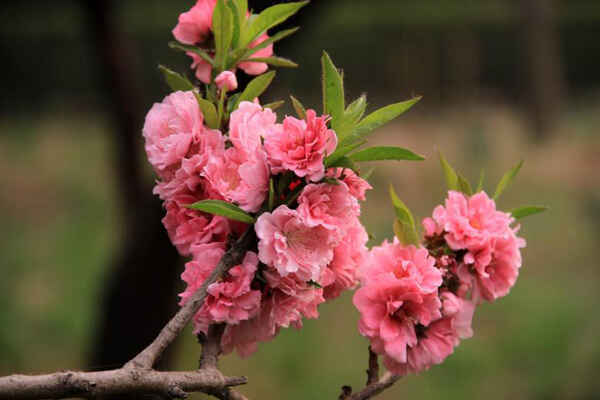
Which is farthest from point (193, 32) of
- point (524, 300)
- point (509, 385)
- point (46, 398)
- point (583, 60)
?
point (583, 60)

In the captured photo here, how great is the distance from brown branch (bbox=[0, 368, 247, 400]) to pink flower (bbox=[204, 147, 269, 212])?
20cm

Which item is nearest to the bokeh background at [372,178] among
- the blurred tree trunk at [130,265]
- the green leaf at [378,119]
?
the blurred tree trunk at [130,265]

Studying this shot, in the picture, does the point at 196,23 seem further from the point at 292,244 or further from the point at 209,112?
the point at 292,244

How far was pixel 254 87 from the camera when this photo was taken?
0.91 metres

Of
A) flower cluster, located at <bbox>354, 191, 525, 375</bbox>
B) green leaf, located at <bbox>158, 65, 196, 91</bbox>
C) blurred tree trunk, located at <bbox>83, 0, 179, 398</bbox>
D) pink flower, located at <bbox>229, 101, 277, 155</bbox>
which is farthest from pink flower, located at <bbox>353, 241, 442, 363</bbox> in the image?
blurred tree trunk, located at <bbox>83, 0, 179, 398</bbox>

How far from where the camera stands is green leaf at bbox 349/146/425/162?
2.57 feet

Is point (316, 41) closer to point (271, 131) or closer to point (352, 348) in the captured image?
point (352, 348)

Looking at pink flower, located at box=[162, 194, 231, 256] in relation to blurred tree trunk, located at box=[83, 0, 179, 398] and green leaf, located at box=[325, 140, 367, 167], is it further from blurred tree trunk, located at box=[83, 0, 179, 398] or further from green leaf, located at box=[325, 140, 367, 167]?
blurred tree trunk, located at box=[83, 0, 179, 398]

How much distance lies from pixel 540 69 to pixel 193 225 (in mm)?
8209

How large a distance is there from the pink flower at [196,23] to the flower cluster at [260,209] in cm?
15

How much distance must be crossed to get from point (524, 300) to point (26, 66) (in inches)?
319

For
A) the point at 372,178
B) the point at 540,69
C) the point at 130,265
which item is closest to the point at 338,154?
the point at 130,265

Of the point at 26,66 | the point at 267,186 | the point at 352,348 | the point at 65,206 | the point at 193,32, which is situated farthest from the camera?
the point at 26,66

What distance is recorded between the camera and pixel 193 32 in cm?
101
